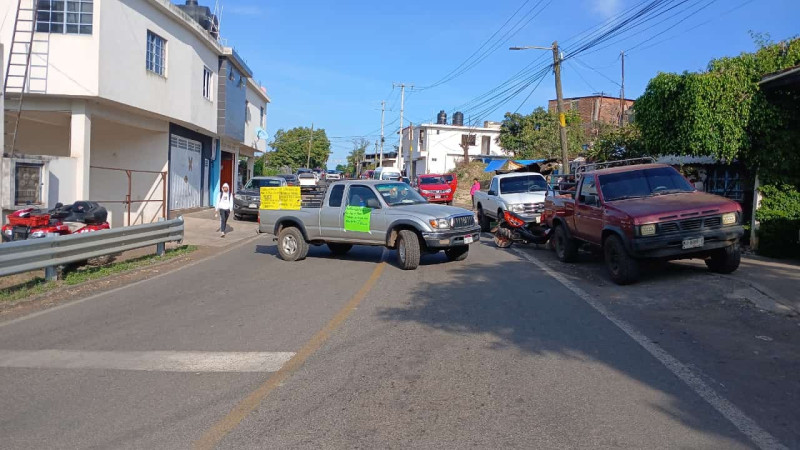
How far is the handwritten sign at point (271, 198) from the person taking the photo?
1448cm

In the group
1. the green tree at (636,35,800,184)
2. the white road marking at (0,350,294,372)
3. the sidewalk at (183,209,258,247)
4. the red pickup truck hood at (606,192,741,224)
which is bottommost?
the white road marking at (0,350,294,372)

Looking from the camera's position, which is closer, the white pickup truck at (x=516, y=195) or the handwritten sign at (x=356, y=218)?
the handwritten sign at (x=356, y=218)

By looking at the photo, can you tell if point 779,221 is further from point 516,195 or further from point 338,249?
point 338,249

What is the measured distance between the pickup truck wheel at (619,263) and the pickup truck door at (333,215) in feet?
18.3

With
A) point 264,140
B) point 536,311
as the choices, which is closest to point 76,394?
point 536,311

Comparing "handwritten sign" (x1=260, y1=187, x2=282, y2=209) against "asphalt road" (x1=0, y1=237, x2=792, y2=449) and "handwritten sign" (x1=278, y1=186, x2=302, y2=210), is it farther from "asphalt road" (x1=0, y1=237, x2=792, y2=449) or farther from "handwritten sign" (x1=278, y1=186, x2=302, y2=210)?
"asphalt road" (x1=0, y1=237, x2=792, y2=449)

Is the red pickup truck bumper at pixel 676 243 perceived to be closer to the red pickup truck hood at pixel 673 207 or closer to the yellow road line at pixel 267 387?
the red pickup truck hood at pixel 673 207

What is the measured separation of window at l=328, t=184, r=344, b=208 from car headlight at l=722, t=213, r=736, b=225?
7378mm

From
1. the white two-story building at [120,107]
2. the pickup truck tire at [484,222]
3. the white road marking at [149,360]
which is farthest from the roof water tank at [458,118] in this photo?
the white road marking at [149,360]

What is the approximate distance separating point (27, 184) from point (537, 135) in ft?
130

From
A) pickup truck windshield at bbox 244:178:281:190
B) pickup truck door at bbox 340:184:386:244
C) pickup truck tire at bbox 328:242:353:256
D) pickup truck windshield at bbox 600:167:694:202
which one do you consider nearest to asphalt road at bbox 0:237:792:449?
pickup truck windshield at bbox 600:167:694:202

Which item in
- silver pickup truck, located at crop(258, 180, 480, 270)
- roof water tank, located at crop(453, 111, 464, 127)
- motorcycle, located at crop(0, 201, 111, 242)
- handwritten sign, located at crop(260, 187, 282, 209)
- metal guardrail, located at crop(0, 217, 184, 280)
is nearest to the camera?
metal guardrail, located at crop(0, 217, 184, 280)

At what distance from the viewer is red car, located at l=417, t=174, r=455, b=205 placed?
31.3 metres

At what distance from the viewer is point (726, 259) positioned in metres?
10.3
